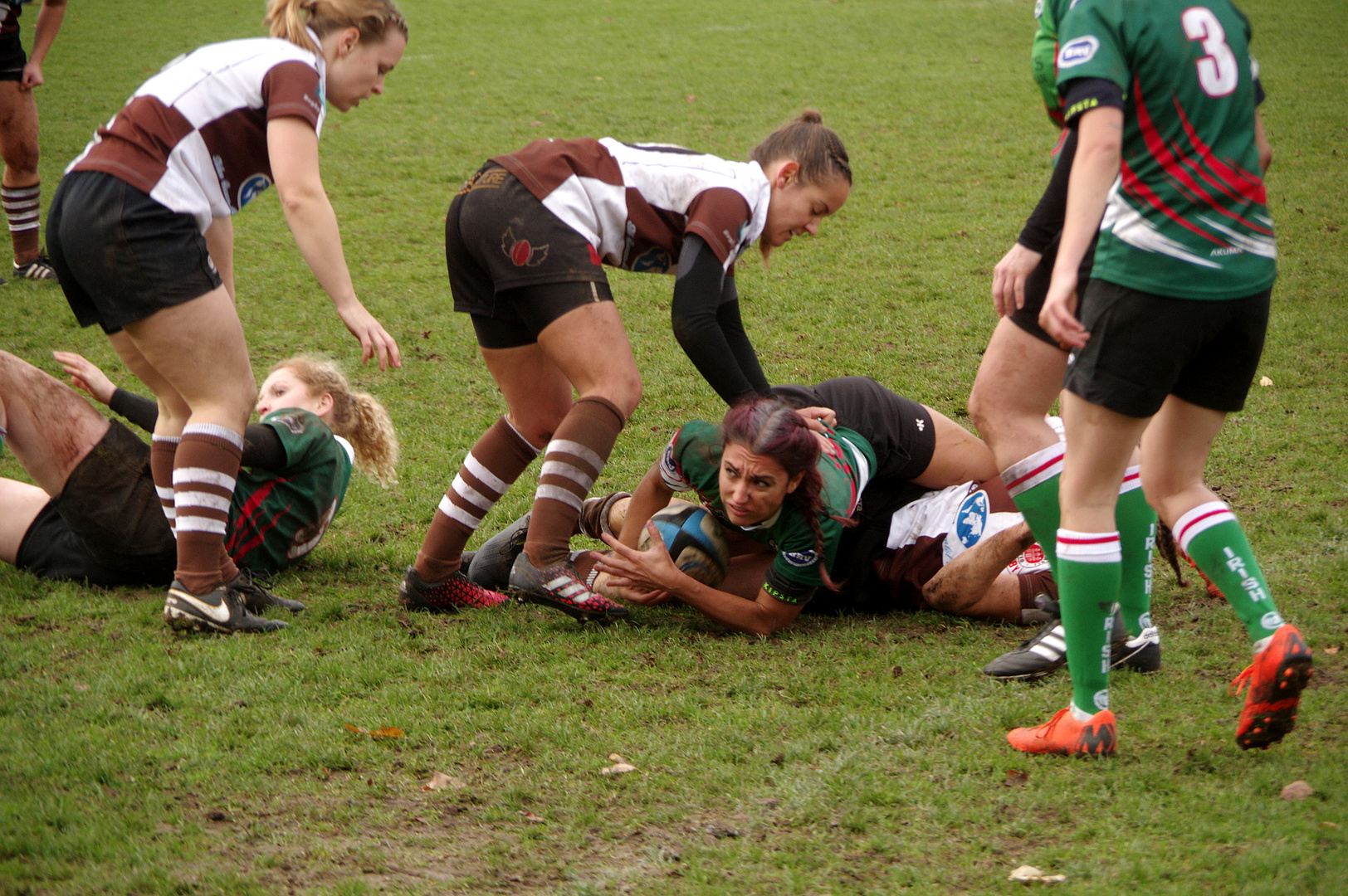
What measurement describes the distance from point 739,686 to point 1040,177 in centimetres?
785

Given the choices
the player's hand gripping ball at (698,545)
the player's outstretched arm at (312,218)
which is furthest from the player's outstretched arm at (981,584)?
the player's outstretched arm at (312,218)

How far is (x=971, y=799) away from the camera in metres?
2.68

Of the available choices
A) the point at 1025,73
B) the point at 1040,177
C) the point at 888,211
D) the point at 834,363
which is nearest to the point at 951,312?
the point at 834,363

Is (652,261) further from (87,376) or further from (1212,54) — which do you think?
(87,376)

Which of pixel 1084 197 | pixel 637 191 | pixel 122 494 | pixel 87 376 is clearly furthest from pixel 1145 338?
pixel 87 376

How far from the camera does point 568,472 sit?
3.67 meters

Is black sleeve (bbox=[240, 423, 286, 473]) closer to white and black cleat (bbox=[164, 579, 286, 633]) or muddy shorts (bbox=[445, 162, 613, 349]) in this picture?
white and black cleat (bbox=[164, 579, 286, 633])

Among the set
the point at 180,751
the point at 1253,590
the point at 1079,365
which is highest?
the point at 1079,365

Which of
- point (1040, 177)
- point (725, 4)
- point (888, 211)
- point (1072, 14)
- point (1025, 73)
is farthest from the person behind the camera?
point (725, 4)

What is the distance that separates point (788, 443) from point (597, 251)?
0.86 meters

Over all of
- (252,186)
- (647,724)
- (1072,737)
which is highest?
(252,186)

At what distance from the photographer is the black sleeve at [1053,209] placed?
2.89m

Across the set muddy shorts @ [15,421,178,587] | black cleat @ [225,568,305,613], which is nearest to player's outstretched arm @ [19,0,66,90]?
muddy shorts @ [15,421,178,587]

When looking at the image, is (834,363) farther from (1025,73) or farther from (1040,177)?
(1025,73)
